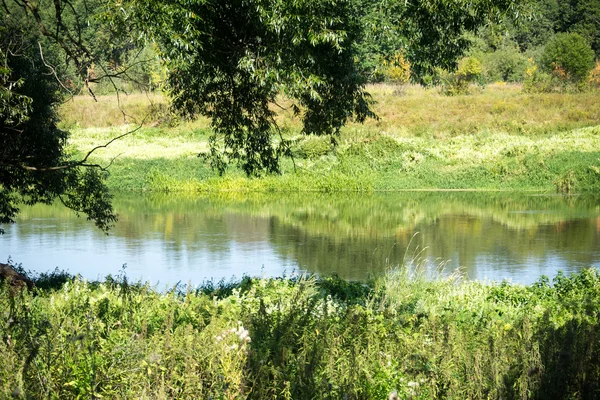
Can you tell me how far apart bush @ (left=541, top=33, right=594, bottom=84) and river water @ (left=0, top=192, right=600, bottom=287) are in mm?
26788

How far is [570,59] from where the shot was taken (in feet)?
173

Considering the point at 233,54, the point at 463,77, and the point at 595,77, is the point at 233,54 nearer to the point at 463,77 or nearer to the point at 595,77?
the point at 463,77

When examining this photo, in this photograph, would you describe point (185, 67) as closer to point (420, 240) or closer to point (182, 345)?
point (182, 345)

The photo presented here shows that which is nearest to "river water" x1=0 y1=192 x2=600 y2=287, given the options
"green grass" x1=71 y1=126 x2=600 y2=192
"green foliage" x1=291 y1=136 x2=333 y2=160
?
"green grass" x1=71 y1=126 x2=600 y2=192

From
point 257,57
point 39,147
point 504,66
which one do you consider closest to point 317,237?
point 39,147

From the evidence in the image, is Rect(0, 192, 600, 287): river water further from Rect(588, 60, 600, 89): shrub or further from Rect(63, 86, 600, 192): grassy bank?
Rect(588, 60, 600, 89): shrub

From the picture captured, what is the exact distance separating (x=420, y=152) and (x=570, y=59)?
24.1 m

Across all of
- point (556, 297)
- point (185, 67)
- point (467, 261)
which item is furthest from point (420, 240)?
point (185, 67)

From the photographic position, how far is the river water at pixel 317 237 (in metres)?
15.6

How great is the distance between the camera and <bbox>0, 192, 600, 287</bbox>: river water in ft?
51.1

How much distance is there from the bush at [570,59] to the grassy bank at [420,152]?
34.9ft

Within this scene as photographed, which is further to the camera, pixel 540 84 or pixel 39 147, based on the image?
pixel 540 84

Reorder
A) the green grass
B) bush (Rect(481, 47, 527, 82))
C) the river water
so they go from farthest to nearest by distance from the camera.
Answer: bush (Rect(481, 47, 527, 82))
the green grass
the river water

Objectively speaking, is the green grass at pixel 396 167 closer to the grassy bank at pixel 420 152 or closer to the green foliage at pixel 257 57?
the grassy bank at pixel 420 152
